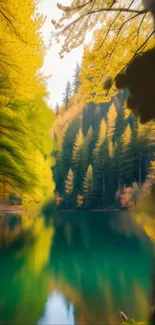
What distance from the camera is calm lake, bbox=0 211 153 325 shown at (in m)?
7.70

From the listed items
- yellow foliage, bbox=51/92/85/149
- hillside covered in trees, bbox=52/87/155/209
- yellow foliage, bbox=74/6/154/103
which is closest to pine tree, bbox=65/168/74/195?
hillside covered in trees, bbox=52/87/155/209

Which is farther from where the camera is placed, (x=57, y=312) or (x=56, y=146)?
(x=56, y=146)

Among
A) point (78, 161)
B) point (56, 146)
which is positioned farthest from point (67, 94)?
point (56, 146)

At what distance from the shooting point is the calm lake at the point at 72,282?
7699 mm

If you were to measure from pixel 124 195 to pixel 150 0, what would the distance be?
4573 cm

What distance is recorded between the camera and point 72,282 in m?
10.7

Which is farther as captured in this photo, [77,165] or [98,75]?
[77,165]

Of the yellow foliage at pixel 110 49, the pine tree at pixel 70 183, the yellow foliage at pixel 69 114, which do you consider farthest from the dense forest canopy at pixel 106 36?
the yellow foliage at pixel 69 114

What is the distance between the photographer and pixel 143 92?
9.20 ft

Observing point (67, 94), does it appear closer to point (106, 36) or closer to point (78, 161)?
point (78, 161)

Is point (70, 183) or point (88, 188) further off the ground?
point (70, 183)

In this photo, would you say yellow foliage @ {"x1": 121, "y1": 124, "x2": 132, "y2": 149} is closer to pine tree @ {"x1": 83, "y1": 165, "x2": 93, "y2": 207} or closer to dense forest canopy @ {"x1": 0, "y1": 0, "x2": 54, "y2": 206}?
pine tree @ {"x1": 83, "y1": 165, "x2": 93, "y2": 207}

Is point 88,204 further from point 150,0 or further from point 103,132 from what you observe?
point 150,0

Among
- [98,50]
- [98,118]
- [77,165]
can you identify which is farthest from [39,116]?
[98,118]
